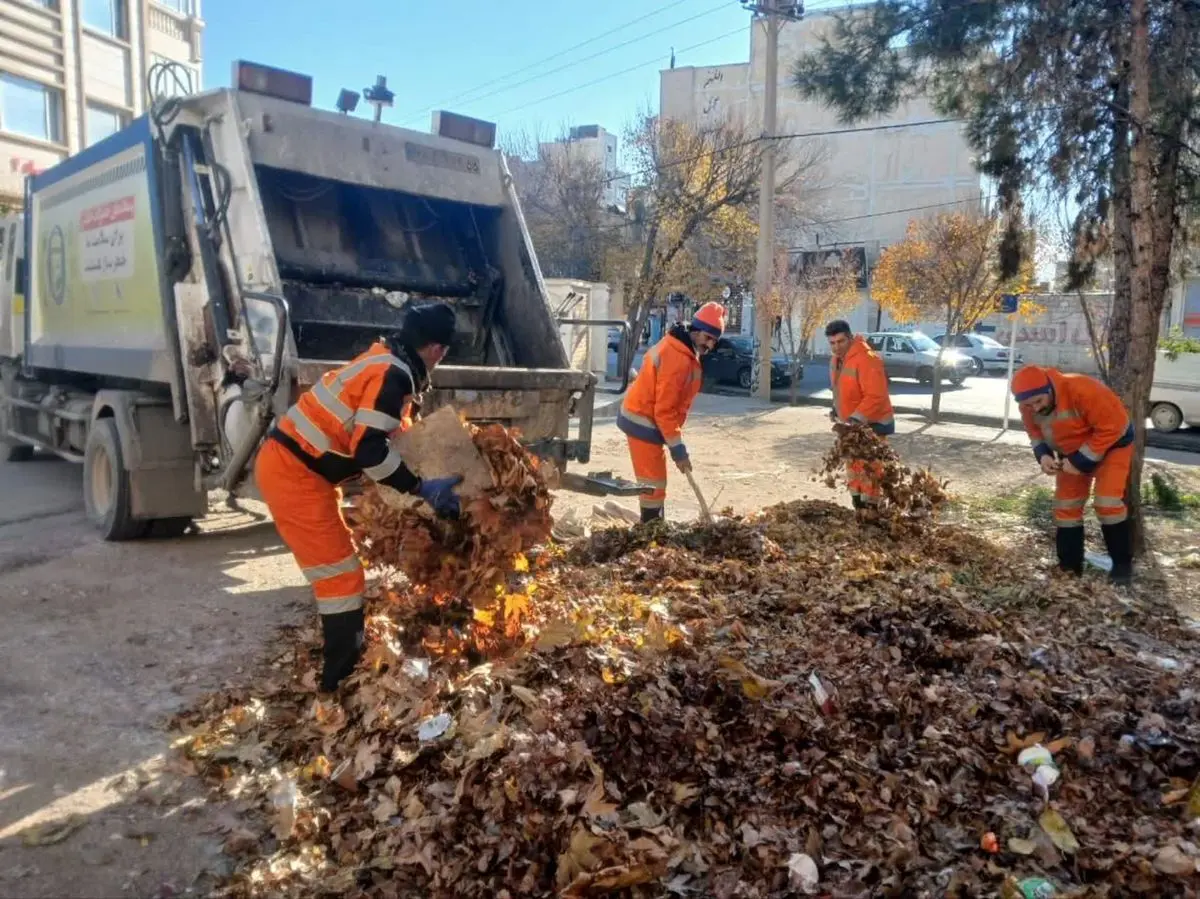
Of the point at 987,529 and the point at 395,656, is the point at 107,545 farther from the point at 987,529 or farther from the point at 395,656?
the point at 987,529

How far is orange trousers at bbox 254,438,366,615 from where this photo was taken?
3451 mm

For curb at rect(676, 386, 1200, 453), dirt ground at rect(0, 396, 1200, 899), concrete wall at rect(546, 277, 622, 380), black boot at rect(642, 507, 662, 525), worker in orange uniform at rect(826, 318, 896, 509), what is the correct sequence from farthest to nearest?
concrete wall at rect(546, 277, 622, 380) < curb at rect(676, 386, 1200, 453) < worker in orange uniform at rect(826, 318, 896, 509) < black boot at rect(642, 507, 662, 525) < dirt ground at rect(0, 396, 1200, 899)

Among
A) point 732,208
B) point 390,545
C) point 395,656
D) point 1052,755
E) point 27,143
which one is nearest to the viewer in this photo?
point 1052,755

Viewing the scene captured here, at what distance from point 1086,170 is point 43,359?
800 cm

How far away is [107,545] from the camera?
598 centimetres

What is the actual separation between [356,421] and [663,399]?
2.64 m

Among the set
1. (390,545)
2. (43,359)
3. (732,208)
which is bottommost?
(390,545)

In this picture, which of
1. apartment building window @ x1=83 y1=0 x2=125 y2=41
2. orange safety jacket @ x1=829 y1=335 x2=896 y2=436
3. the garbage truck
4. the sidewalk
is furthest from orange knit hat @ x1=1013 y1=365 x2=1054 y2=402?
apartment building window @ x1=83 y1=0 x2=125 y2=41

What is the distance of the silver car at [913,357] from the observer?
22547 millimetres

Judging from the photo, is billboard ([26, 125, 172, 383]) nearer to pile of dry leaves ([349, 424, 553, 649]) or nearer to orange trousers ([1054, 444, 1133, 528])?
pile of dry leaves ([349, 424, 553, 649])

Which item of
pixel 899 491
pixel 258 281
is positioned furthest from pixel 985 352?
pixel 258 281

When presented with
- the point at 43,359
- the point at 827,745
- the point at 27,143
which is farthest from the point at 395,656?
the point at 27,143

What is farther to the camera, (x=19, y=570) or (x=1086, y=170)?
(x=1086, y=170)

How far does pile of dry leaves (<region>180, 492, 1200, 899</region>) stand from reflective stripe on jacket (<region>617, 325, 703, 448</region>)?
1.70 meters
